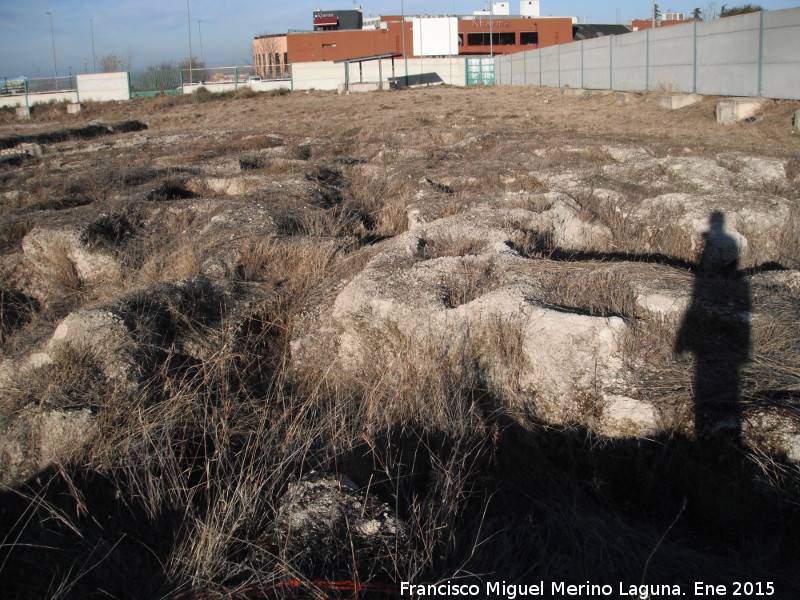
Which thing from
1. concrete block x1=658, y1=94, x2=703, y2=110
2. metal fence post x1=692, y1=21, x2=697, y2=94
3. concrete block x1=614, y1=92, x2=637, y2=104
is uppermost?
metal fence post x1=692, y1=21, x2=697, y2=94

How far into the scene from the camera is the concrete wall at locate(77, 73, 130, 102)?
41.9 meters

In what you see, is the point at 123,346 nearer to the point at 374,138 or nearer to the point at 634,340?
the point at 634,340

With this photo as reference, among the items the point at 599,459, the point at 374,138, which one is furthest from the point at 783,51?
the point at 599,459

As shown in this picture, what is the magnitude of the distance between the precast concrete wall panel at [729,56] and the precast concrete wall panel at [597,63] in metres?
7.35

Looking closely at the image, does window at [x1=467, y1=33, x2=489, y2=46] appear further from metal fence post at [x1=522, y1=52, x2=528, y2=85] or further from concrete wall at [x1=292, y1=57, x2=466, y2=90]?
metal fence post at [x1=522, y1=52, x2=528, y2=85]

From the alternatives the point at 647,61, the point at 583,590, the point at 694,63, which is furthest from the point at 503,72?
the point at 583,590

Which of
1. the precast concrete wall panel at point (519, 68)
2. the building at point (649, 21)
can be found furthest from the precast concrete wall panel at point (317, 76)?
the building at point (649, 21)

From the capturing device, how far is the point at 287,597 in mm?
2066

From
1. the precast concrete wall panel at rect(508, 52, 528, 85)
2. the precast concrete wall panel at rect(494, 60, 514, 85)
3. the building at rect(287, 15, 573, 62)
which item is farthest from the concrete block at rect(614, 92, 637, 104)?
the building at rect(287, 15, 573, 62)

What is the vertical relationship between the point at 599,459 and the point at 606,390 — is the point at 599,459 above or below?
below

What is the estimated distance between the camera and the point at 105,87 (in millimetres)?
42156

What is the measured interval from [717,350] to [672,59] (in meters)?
19.8

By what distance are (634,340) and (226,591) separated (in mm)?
2563

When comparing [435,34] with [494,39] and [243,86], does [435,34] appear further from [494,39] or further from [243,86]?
[243,86]
